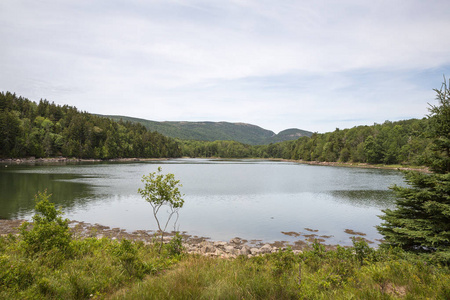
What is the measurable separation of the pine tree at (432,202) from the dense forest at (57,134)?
122 m

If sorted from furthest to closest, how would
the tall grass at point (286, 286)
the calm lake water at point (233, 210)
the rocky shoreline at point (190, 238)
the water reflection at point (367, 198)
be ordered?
the water reflection at point (367, 198)
the calm lake water at point (233, 210)
the rocky shoreline at point (190, 238)
the tall grass at point (286, 286)

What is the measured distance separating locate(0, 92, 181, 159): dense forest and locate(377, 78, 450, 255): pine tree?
12198 centimetres

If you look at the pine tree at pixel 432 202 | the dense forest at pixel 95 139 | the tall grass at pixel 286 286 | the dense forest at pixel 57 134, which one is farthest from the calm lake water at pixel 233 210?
the dense forest at pixel 57 134

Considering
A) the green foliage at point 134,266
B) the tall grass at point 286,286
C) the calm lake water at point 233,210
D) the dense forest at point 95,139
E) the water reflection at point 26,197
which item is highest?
the dense forest at point 95,139

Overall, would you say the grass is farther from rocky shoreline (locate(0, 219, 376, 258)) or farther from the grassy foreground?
rocky shoreline (locate(0, 219, 376, 258))

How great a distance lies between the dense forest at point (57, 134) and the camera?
9969 centimetres

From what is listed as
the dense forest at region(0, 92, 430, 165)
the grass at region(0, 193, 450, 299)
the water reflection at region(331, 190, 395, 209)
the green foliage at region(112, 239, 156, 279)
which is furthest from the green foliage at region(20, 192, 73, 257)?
the dense forest at region(0, 92, 430, 165)

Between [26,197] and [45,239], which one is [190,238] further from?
[26,197]

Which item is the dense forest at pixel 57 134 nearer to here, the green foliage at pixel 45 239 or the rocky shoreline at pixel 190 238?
the rocky shoreline at pixel 190 238

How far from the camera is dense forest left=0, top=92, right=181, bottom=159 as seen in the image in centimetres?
9969

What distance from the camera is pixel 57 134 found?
408 feet

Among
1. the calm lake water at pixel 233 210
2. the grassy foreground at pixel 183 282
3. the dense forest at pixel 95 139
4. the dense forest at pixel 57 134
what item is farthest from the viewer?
the dense forest at pixel 95 139

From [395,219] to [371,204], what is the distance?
24.8 m

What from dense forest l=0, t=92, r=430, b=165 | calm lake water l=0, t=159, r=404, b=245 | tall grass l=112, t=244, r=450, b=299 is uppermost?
dense forest l=0, t=92, r=430, b=165
